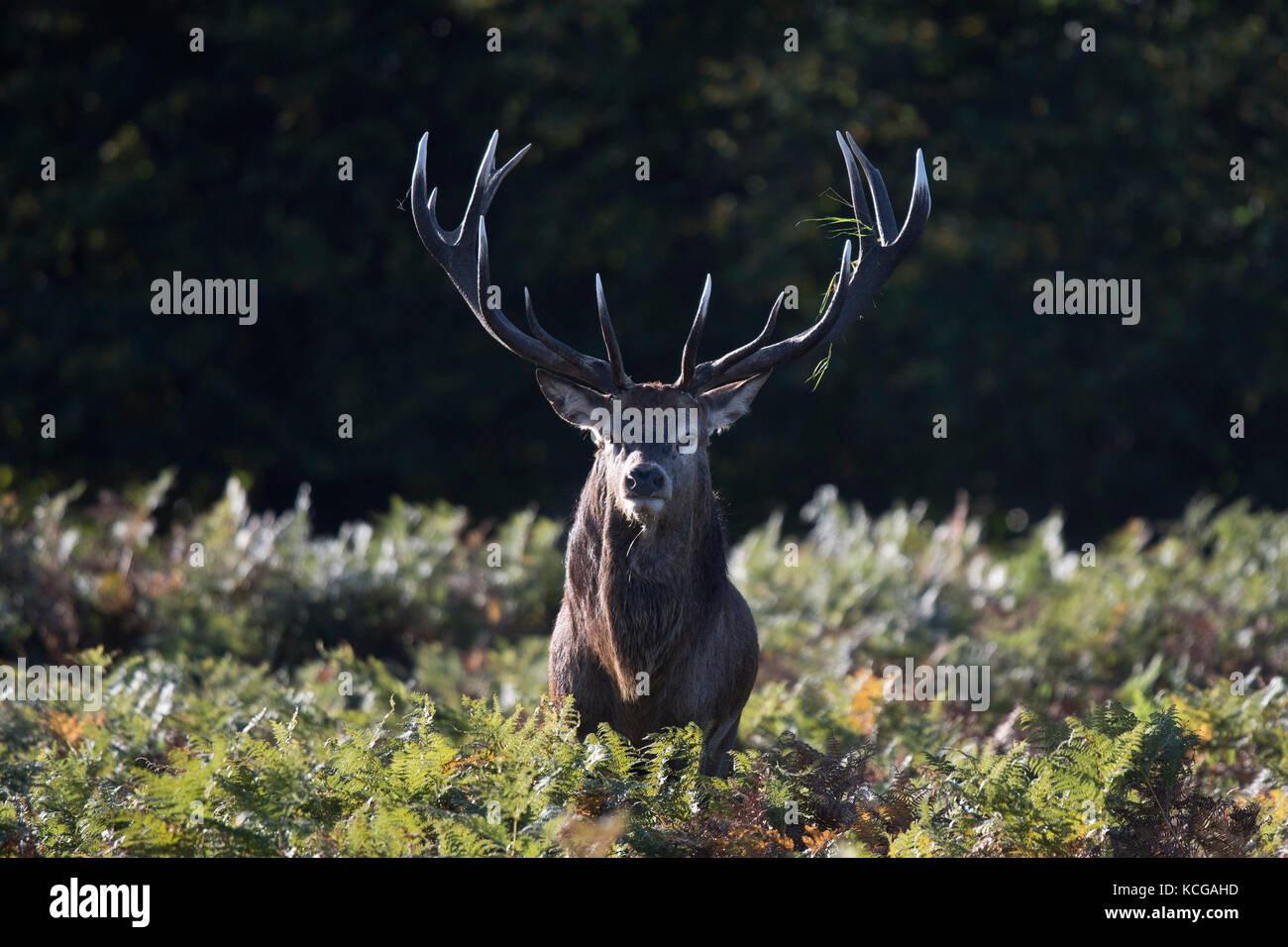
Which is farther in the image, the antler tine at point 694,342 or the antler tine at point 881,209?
the antler tine at point 881,209

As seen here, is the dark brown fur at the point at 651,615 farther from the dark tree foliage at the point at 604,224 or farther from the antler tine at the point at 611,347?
the dark tree foliage at the point at 604,224

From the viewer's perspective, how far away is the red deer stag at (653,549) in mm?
6254

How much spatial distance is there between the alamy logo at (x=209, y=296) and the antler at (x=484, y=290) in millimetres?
9972

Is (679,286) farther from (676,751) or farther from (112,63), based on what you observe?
(676,751)

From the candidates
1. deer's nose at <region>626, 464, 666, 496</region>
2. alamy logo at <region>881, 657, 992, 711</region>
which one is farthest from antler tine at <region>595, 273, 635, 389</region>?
alamy logo at <region>881, 657, 992, 711</region>

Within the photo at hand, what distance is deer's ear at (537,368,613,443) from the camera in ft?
21.8

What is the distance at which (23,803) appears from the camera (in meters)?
6.05

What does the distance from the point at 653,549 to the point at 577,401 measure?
34.7 inches

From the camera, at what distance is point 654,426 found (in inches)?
251

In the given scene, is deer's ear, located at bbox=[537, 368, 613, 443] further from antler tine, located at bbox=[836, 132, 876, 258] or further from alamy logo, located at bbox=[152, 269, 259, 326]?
alamy logo, located at bbox=[152, 269, 259, 326]

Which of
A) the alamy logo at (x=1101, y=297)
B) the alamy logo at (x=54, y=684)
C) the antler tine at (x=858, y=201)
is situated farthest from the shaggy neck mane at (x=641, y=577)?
the alamy logo at (x=1101, y=297)

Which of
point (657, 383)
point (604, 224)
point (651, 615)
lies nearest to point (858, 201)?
point (657, 383)

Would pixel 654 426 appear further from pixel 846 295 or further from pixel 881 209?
pixel 881 209
